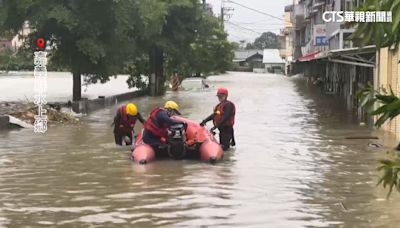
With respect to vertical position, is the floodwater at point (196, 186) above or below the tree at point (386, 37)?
below

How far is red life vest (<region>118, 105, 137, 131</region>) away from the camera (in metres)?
14.4

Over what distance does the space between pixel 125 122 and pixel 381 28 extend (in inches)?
493

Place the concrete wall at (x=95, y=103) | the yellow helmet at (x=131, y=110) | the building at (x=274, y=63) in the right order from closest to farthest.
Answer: the yellow helmet at (x=131, y=110) → the concrete wall at (x=95, y=103) → the building at (x=274, y=63)

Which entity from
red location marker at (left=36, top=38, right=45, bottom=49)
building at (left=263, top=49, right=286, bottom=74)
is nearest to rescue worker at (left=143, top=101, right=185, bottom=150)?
red location marker at (left=36, top=38, right=45, bottom=49)

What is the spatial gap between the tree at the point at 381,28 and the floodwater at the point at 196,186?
544cm

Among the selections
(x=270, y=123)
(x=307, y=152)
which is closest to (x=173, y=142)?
(x=307, y=152)

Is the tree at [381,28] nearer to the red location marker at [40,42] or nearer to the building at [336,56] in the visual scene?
the building at [336,56]

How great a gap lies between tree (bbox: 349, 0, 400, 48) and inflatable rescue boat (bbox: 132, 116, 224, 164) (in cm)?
1015

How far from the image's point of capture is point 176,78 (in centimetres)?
5003

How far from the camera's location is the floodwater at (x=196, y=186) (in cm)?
795

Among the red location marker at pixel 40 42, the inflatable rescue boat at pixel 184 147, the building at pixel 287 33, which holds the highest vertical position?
the building at pixel 287 33

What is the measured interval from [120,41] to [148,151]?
14.2 m

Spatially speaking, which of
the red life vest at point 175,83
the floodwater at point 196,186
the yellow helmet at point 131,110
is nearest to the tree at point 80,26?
the floodwater at point 196,186

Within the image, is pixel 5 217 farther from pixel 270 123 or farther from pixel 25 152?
pixel 270 123
